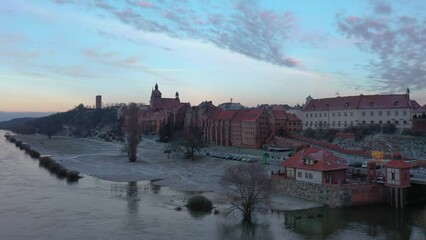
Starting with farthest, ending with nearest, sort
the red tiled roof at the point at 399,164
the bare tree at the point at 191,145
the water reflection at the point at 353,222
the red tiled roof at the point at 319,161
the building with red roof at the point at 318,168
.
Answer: the bare tree at the point at 191,145 < the red tiled roof at the point at 319,161 < the building with red roof at the point at 318,168 < the red tiled roof at the point at 399,164 < the water reflection at the point at 353,222

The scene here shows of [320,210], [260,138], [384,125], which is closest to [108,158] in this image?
[260,138]

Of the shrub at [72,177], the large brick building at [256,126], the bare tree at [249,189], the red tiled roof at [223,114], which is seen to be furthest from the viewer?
the red tiled roof at [223,114]

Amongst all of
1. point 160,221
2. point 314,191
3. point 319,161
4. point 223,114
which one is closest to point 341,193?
point 314,191

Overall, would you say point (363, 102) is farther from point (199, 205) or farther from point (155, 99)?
point (155, 99)

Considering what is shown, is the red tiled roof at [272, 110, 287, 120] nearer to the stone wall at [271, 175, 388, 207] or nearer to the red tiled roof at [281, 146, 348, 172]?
the red tiled roof at [281, 146, 348, 172]

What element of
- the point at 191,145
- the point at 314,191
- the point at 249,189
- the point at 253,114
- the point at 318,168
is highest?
the point at 253,114

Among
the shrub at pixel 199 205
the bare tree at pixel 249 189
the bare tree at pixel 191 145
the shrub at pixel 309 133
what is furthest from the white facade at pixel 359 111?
the shrub at pixel 199 205

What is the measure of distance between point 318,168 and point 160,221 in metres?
16.1

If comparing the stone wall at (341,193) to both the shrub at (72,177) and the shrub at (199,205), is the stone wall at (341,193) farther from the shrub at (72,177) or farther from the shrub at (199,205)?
the shrub at (72,177)

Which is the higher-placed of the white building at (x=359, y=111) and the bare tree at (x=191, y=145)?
the white building at (x=359, y=111)

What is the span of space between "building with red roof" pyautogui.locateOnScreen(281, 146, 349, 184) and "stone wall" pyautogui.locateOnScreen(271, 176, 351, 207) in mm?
570

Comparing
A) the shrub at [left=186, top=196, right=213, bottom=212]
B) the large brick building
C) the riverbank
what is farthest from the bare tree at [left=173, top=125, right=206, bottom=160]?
the shrub at [left=186, top=196, right=213, bottom=212]

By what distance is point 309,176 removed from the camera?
1695 inches

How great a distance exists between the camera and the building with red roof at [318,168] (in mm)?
41688
